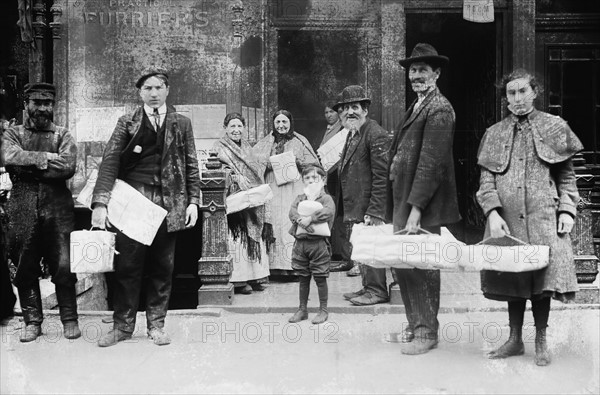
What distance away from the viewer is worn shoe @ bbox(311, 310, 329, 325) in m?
6.73

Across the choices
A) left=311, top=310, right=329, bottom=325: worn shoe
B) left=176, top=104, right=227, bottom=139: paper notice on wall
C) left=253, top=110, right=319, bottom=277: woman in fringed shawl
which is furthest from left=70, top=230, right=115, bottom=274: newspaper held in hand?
left=176, top=104, right=227, bottom=139: paper notice on wall

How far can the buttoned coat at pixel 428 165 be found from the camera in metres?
5.59

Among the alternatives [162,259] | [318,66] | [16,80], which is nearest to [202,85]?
[318,66]

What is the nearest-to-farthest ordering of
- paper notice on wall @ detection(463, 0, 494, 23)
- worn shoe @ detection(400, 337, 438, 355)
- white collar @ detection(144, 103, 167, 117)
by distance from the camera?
1. worn shoe @ detection(400, 337, 438, 355)
2. white collar @ detection(144, 103, 167, 117)
3. paper notice on wall @ detection(463, 0, 494, 23)

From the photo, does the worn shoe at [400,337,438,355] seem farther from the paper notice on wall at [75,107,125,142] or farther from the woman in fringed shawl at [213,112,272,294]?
the paper notice on wall at [75,107,125,142]

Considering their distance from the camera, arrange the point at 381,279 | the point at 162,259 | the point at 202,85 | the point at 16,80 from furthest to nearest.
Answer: the point at 16,80 → the point at 202,85 → the point at 381,279 → the point at 162,259

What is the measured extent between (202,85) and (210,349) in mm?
5497

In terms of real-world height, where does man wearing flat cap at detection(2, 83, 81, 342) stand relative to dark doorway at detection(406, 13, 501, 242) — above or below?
below

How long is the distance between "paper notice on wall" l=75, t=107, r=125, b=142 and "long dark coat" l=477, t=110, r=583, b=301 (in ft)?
21.5

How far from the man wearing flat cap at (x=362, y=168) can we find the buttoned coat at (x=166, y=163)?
6.15 feet

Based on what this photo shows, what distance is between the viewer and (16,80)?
11.3 m

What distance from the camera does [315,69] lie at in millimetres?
10570

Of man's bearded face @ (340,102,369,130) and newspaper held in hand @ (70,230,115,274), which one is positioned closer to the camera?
newspaper held in hand @ (70,230,115,274)

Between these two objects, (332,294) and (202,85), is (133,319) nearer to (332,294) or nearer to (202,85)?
(332,294)
